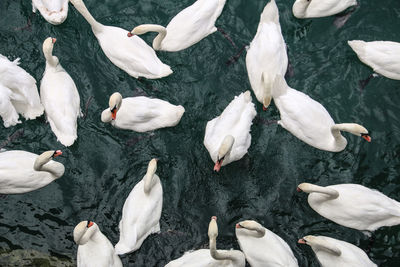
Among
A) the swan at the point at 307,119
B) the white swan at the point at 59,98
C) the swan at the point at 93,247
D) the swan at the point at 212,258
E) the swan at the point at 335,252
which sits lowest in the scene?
the swan at the point at 335,252

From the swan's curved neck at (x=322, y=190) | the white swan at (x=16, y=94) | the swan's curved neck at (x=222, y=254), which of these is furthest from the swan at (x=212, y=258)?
the white swan at (x=16, y=94)

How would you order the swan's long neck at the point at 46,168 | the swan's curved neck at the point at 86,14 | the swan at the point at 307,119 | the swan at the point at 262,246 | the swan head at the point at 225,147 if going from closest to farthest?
the swan at the point at 262,246, the swan head at the point at 225,147, the swan's long neck at the point at 46,168, the swan at the point at 307,119, the swan's curved neck at the point at 86,14

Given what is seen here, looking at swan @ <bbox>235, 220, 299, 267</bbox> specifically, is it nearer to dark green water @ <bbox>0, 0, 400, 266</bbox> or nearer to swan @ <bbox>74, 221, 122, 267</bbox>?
dark green water @ <bbox>0, 0, 400, 266</bbox>

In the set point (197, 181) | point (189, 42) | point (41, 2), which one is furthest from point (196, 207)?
point (41, 2)

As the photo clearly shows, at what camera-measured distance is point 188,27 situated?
31.3 feet

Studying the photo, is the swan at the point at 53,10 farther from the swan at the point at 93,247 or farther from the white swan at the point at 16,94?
the swan at the point at 93,247

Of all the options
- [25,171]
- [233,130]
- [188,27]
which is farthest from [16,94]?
[233,130]

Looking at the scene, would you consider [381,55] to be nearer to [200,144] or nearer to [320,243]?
[200,144]

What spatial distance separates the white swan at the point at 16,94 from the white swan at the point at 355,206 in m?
4.22

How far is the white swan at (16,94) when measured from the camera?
8.98 meters

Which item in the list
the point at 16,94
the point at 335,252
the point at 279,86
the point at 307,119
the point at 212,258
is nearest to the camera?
the point at 335,252

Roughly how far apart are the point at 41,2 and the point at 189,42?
258 centimetres

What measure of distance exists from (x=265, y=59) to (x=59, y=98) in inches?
125

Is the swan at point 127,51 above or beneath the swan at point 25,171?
above
